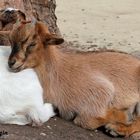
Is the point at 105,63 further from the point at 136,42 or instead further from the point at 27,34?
the point at 136,42

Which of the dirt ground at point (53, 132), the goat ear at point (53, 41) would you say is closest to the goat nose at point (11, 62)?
the goat ear at point (53, 41)

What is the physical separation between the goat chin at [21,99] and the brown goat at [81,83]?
3.4 inches

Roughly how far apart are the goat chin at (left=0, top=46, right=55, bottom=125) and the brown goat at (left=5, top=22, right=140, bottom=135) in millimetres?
87

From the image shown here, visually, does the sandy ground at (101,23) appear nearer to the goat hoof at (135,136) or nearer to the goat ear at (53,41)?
the goat hoof at (135,136)

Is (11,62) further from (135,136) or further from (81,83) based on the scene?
(135,136)

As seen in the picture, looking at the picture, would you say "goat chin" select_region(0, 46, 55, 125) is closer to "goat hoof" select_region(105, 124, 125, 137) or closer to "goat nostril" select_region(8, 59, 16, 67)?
"goat nostril" select_region(8, 59, 16, 67)

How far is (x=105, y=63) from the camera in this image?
575 cm

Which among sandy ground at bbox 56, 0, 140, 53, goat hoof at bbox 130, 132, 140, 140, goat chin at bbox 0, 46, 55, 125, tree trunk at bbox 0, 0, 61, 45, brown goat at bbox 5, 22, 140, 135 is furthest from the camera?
sandy ground at bbox 56, 0, 140, 53

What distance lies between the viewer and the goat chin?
5.28 metres

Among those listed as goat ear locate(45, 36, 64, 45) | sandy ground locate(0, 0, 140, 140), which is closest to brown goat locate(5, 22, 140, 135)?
goat ear locate(45, 36, 64, 45)

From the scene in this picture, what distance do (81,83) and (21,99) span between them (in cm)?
61

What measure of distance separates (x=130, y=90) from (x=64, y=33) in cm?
682

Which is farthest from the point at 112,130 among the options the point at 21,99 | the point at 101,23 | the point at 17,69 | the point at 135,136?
the point at 101,23

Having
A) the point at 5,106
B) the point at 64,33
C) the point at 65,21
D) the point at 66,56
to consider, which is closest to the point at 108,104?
the point at 66,56
